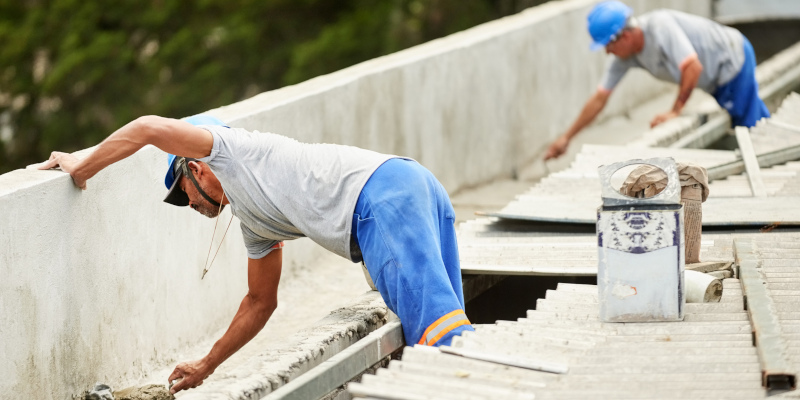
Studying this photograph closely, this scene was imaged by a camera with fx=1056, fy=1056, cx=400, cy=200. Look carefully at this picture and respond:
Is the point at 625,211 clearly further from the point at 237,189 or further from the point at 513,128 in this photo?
the point at 513,128

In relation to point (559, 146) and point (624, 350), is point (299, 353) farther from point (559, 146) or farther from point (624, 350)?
point (559, 146)

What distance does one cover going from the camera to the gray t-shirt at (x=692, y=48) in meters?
7.92

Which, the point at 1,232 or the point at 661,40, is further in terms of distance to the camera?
the point at 661,40

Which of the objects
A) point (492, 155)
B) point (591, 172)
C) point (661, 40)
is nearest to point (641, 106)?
point (492, 155)

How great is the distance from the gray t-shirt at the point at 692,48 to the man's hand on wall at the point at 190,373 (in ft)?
16.1

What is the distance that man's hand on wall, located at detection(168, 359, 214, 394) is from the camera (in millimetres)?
4059

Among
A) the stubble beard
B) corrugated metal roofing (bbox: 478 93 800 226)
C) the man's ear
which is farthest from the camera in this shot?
corrugated metal roofing (bbox: 478 93 800 226)

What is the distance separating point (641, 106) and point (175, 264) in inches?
344

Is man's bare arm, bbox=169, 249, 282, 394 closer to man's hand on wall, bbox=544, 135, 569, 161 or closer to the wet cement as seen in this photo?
the wet cement

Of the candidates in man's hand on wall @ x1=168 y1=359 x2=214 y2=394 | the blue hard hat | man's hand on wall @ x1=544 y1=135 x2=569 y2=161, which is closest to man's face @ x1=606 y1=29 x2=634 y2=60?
the blue hard hat

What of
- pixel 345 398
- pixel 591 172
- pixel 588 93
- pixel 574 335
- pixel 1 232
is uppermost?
pixel 588 93

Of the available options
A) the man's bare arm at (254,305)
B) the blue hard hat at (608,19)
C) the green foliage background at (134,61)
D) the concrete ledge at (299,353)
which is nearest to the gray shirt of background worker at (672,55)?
the blue hard hat at (608,19)

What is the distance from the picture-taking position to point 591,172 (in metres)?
6.34

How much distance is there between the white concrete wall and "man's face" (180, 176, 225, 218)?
59 centimetres
